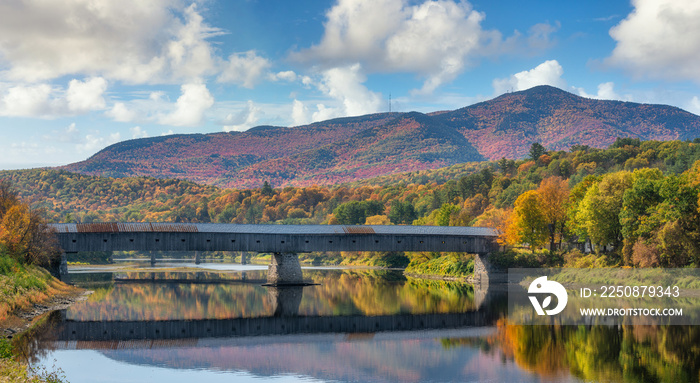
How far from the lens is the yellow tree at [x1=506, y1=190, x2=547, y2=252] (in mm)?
65625

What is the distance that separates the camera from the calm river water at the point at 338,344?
2497cm

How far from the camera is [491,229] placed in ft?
232

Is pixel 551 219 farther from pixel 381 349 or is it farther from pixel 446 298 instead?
pixel 381 349

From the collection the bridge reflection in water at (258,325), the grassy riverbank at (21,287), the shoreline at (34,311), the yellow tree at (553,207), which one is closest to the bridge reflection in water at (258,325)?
the bridge reflection in water at (258,325)

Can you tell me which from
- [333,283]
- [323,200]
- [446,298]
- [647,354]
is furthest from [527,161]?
[647,354]

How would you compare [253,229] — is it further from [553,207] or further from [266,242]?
[553,207]

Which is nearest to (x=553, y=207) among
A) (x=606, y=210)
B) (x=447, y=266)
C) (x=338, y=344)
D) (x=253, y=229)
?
(x=606, y=210)

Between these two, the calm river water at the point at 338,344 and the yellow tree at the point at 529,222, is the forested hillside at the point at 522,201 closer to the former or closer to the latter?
the yellow tree at the point at 529,222

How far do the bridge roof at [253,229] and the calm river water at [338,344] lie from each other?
36.9 feet

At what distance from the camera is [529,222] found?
65938 mm

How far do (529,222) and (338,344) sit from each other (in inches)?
1519

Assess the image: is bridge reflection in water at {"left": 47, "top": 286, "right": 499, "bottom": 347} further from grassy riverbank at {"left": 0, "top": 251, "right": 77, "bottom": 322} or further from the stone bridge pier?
the stone bridge pier

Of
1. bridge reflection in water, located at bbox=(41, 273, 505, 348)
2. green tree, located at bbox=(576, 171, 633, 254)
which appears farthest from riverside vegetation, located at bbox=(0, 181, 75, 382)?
green tree, located at bbox=(576, 171, 633, 254)

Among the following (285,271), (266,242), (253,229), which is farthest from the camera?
(253,229)
